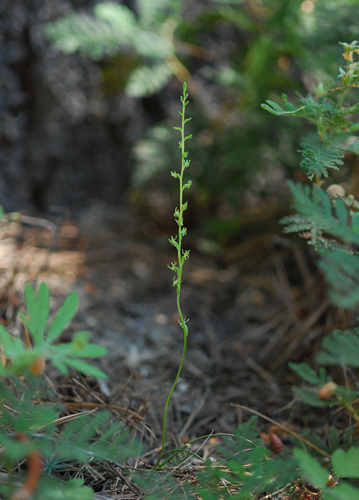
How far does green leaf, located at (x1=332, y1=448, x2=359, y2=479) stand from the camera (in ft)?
2.46

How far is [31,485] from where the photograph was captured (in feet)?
2.12

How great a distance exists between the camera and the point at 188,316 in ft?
6.63

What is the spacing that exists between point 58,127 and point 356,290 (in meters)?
2.31

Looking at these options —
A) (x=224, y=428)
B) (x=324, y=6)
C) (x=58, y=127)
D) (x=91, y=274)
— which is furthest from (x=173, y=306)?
(x=324, y=6)

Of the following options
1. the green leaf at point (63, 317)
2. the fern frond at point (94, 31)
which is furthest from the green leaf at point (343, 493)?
the fern frond at point (94, 31)

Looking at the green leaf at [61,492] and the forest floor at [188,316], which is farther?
the forest floor at [188,316]

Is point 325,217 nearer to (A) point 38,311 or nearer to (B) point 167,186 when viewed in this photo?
(A) point 38,311

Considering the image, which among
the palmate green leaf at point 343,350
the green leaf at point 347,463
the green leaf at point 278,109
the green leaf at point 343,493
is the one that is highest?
the green leaf at point 278,109

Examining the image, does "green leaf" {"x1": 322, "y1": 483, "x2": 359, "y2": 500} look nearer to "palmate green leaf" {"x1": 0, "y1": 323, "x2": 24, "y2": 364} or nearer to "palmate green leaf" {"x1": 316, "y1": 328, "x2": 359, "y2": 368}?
"palmate green leaf" {"x1": 316, "y1": 328, "x2": 359, "y2": 368}

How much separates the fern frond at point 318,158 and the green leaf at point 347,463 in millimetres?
591

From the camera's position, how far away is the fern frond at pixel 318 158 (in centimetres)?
98

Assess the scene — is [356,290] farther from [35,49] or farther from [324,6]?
[35,49]

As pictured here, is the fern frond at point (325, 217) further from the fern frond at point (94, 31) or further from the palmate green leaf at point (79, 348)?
the fern frond at point (94, 31)

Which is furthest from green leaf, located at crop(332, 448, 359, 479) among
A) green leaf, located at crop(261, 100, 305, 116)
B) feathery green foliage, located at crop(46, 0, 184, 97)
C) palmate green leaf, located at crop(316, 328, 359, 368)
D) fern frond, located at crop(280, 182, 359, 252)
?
feathery green foliage, located at crop(46, 0, 184, 97)
